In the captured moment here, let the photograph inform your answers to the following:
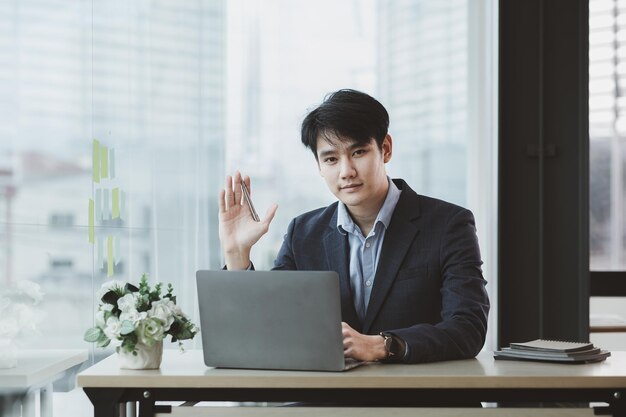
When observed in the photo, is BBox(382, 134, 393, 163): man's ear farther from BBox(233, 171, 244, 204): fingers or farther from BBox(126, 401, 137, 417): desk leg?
BBox(126, 401, 137, 417): desk leg

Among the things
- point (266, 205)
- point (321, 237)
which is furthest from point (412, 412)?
point (266, 205)

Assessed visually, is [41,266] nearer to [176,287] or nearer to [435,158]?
[176,287]

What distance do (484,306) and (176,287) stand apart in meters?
1.81

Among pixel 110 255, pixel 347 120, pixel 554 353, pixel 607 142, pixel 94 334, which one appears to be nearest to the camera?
pixel 94 334

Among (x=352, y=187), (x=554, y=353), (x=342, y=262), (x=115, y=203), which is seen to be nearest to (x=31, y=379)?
(x=342, y=262)

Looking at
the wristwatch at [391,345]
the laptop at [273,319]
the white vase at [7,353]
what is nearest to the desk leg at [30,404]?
the white vase at [7,353]

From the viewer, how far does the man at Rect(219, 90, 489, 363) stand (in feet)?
7.72

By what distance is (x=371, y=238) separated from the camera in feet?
8.22

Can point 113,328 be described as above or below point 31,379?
above

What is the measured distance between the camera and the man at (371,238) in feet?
7.72

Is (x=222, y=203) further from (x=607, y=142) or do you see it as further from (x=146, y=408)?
(x=607, y=142)

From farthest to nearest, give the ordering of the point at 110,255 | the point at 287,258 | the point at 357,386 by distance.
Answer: the point at 110,255 < the point at 287,258 < the point at 357,386

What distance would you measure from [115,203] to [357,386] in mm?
2068

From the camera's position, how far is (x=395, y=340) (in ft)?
6.60
